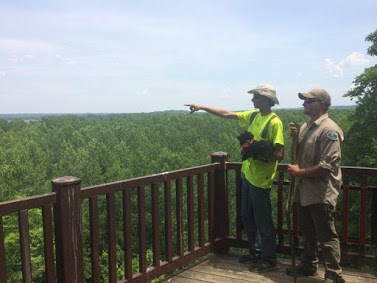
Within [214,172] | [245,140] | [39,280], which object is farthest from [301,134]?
[39,280]

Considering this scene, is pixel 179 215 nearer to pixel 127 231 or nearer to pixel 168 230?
pixel 168 230

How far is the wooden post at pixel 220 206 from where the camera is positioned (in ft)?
15.2

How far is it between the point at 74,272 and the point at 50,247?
0.29 meters

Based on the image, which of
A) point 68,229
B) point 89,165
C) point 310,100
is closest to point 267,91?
point 310,100

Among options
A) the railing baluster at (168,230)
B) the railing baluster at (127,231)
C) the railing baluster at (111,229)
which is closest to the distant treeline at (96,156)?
the railing baluster at (168,230)

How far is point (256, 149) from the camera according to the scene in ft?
12.2

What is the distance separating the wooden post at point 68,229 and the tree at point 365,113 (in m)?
17.3

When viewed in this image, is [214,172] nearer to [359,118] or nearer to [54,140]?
[359,118]

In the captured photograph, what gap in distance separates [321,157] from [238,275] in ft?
4.94

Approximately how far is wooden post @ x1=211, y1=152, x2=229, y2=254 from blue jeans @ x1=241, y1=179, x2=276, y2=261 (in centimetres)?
41

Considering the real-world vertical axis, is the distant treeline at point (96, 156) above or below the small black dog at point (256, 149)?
below

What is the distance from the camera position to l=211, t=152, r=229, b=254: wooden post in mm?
4621

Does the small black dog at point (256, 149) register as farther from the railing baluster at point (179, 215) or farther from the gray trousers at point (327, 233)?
the railing baluster at point (179, 215)

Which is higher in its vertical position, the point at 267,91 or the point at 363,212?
the point at 267,91
